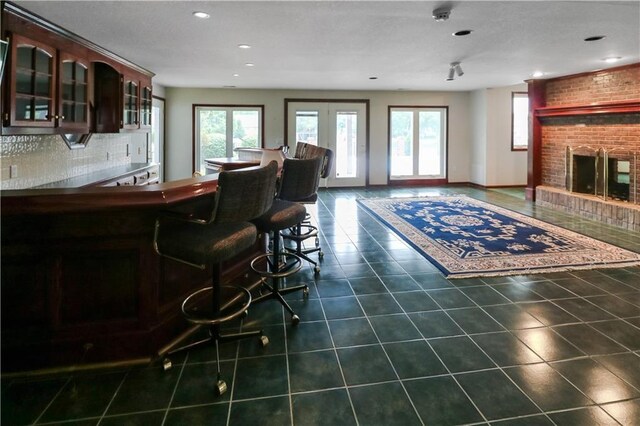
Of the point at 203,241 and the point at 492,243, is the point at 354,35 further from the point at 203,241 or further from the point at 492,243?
the point at 203,241

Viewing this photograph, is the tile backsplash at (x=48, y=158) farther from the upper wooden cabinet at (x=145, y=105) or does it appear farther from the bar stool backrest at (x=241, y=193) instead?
the bar stool backrest at (x=241, y=193)

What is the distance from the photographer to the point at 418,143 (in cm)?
1012

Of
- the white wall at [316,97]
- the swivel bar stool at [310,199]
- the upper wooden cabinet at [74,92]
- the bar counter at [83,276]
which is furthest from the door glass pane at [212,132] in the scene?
the bar counter at [83,276]

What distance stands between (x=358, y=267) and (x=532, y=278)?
1.60 m

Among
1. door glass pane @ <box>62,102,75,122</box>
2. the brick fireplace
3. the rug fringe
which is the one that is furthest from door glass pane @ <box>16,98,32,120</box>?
the brick fireplace

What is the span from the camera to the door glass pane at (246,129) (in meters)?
9.48

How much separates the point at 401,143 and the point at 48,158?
777 cm

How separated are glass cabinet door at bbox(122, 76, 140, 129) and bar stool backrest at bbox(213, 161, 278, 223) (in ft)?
12.8

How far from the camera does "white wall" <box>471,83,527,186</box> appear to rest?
9320mm

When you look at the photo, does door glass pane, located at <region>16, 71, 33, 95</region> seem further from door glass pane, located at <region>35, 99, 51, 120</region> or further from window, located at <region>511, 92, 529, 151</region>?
window, located at <region>511, 92, 529, 151</region>

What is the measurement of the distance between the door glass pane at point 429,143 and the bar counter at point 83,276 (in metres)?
8.64

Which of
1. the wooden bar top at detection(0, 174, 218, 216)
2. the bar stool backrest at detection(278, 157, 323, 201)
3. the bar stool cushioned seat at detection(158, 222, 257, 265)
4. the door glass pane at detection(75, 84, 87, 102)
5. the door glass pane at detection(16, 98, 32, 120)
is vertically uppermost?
the door glass pane at detection(75, 84, 87, 102)

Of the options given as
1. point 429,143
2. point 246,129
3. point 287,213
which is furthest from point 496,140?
point 287,213

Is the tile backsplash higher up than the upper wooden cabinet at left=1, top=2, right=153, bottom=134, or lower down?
lower down
